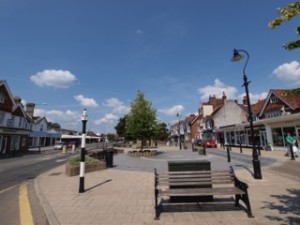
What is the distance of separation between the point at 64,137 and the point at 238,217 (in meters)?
81.6

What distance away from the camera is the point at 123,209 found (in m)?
6.02

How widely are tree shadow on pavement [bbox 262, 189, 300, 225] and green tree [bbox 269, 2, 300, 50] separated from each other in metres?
3.93

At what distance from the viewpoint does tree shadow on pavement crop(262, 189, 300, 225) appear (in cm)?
495

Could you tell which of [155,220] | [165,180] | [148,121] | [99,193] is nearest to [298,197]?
[165,180]

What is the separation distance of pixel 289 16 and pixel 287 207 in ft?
16.1

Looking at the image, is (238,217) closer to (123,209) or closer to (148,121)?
(123,209)

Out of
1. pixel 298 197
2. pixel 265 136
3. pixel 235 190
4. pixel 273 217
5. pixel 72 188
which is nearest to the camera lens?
pixel 273 217

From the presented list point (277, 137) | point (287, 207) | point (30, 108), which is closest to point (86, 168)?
point (287, 207)

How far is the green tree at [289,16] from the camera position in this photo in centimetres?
417

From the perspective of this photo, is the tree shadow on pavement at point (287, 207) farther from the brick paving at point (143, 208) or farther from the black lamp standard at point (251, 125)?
the black lamp standard at point (251, 125)

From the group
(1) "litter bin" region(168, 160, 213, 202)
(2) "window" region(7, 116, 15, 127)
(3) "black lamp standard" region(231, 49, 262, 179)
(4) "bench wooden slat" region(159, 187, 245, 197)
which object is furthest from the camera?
(2) "window" region(7, 116, 15, 127)

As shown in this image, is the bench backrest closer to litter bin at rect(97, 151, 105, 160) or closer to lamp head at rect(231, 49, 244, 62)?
lamp head at rect(231, 49, 244, 62)

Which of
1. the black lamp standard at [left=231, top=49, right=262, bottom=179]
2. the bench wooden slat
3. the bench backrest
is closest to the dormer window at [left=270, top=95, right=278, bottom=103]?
the black lamp standard at [left=231, top=49, right=262, bottom=179]

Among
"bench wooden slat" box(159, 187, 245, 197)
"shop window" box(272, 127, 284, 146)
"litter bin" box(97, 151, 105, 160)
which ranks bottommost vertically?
"bench wooden slat" box(159, 187, 245, 197)
